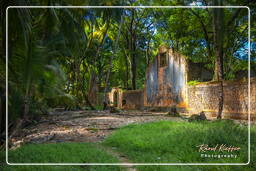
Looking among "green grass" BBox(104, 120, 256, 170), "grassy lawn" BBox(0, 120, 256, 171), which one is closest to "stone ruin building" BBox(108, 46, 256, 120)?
"green grass" BBox(104, 120, 256, 170)

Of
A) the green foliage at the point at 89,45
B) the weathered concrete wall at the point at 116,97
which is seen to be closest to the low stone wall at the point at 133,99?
the weathered concrete wall at the point at 116,97

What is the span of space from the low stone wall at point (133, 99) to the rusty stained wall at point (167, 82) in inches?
54.9

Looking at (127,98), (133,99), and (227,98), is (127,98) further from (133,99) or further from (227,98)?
(227,98)

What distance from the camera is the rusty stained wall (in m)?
17.6

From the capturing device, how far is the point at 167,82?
63.3 feet

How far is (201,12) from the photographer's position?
16.4m

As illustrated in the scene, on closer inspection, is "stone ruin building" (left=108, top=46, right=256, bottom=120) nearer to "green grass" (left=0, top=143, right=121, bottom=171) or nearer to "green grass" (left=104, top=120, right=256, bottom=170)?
"green grass" (left=104, top=120, right=256, bottom=170)

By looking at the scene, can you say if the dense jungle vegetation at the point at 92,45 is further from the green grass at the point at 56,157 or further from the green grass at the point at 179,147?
the green grass at the point at 179,147

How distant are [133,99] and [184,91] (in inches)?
330

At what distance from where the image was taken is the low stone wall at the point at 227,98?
1127 cm

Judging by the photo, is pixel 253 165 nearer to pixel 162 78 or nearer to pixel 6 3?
pixel 6 3

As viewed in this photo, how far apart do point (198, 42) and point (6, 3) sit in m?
17.0

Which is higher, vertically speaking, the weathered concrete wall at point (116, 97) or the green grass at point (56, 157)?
the weathered concrete wall at point (116, 97)

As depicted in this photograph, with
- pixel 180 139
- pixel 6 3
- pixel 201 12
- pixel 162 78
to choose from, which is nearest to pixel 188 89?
pixel 162 78
